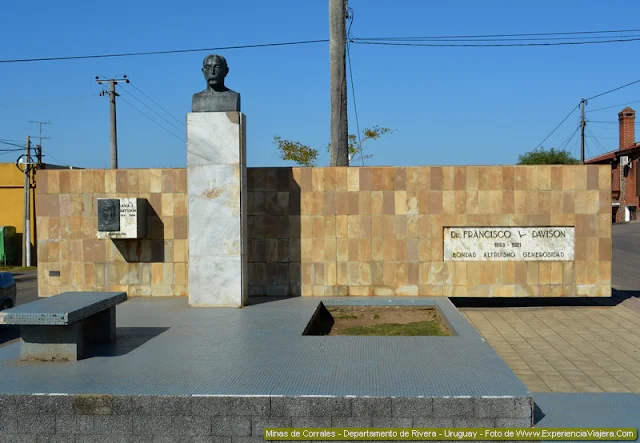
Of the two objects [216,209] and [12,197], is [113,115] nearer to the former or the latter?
[12,197]

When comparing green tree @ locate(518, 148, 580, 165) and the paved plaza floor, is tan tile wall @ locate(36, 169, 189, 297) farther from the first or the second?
Answer: green tree @ locate(518, 148, 580, 165)

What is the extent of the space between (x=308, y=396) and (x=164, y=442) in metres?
1.28

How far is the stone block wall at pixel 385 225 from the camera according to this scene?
11.2m

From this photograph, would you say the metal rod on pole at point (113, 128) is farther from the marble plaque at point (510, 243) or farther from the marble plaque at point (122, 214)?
the marble plaque at point (510, 243)

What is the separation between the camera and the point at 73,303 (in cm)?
665

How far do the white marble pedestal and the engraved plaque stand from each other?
5.42 feet

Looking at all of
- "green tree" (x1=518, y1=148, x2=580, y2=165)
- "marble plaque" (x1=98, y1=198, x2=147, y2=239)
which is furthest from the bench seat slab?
"green tree" (x1=518, y1=148, x2=580, y2=165)

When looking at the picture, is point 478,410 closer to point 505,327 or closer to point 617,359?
point 617,359

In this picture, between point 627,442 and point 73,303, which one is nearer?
point 627,442

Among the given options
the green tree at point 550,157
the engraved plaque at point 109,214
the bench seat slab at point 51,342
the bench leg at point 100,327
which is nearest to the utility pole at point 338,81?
the engraved plaque at point 109,214

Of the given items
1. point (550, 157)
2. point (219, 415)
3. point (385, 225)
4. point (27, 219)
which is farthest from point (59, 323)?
point (550, 157)

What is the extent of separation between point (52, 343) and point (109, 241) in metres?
5.00

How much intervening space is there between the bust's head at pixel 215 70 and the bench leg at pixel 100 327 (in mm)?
4243

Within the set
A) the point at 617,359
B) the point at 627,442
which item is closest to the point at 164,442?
the point at 627,442
